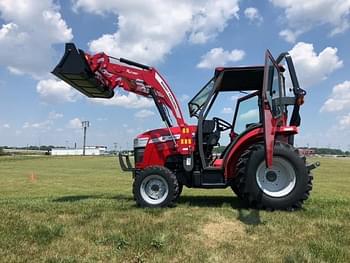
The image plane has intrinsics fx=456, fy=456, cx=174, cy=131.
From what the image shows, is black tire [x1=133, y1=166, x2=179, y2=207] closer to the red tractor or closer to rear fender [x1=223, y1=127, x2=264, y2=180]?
the red tractor

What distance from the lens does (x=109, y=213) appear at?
26.0 feet

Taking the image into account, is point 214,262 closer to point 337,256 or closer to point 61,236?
point 337,256

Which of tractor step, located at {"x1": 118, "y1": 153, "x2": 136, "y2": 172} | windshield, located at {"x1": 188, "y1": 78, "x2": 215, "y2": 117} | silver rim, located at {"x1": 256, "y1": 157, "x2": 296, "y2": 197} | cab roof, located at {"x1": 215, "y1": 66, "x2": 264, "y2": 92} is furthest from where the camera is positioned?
tractor step, located at {"x1": 118, "y1": 153, "x2": 136, "y2": 172}

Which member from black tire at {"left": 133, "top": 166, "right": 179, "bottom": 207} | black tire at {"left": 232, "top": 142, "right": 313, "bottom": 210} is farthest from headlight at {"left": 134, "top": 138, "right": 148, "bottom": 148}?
black tire at {"left": 232, "top": 142, "right": 313, "bottom": 210}

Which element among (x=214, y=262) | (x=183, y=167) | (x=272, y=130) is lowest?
(x=214, y=262)

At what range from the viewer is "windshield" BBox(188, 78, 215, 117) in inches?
382

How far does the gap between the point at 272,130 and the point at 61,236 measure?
4117 mm

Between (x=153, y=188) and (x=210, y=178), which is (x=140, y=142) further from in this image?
(x=210, y=178)

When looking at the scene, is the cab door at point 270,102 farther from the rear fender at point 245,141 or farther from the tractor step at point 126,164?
the tractor step at point 126,164

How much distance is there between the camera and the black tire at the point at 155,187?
923cm

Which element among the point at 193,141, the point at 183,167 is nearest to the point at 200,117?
the point at 193,141

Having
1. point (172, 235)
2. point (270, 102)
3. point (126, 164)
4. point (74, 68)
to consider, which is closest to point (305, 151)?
point (270, 102)

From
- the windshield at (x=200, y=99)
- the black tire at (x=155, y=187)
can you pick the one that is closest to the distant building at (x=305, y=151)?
the windshield at (x=200, y=99)

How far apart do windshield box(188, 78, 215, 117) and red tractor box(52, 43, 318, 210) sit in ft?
0.06
